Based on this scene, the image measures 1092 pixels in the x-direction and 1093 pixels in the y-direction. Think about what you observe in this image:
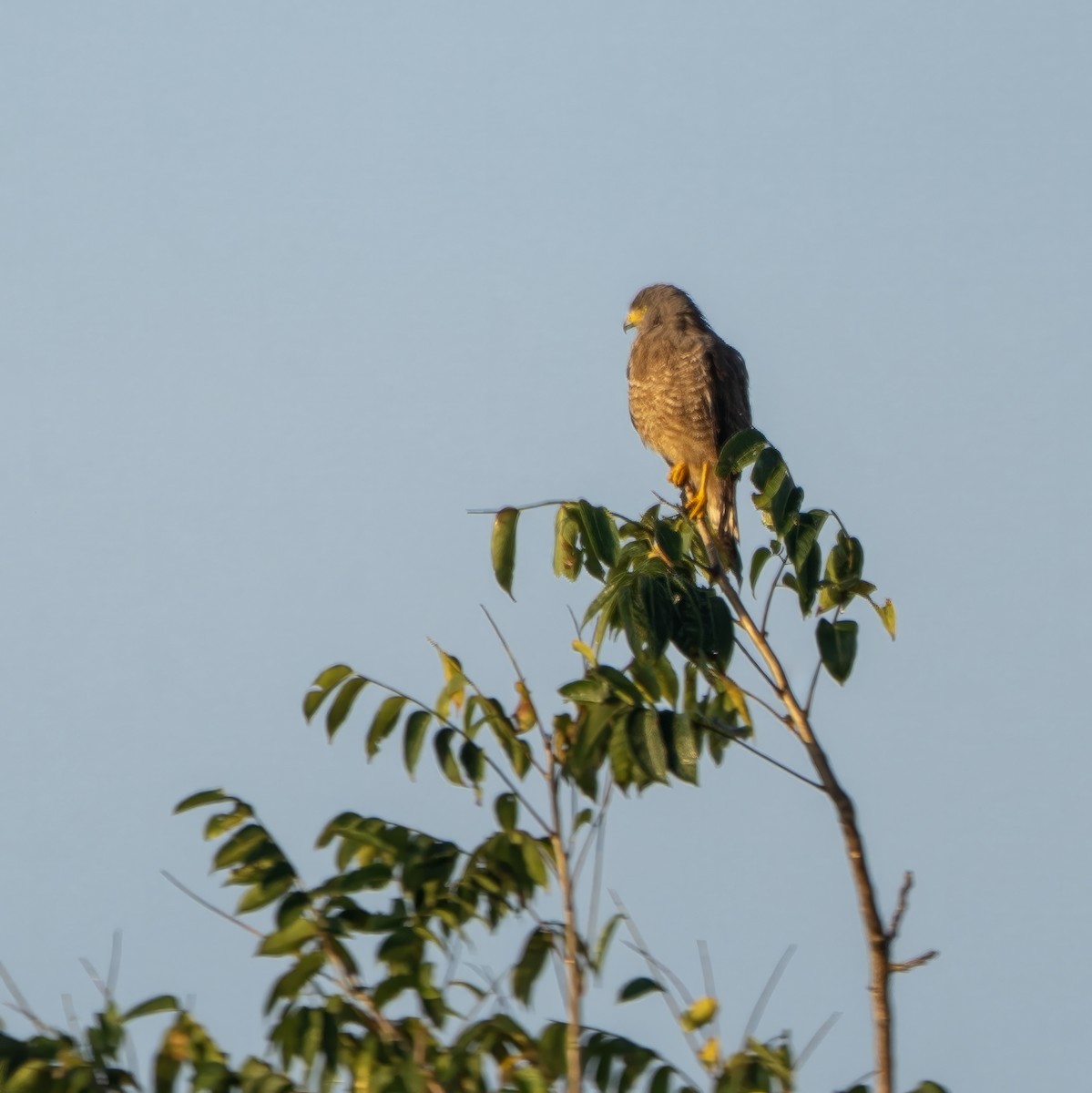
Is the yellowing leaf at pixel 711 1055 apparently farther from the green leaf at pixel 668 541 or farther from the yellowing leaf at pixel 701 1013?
the green leaf at pixel 668 541

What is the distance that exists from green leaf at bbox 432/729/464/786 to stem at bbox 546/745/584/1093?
0.82 ft

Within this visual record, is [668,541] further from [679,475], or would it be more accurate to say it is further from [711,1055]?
[679,475]

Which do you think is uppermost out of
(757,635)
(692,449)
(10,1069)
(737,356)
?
(737,356)

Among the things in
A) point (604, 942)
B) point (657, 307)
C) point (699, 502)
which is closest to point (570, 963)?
point (604, 942)

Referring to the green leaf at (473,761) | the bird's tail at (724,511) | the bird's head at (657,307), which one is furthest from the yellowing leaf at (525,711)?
the bird's head at (657,307)

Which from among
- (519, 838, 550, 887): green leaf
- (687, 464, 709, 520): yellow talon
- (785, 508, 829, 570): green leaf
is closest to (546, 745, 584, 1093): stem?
(519, 838, 550, 887): green leaf

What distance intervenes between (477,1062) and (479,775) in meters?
0.71

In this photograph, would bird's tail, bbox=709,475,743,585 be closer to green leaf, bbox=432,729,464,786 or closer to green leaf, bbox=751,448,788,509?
green leaf, bbox=751,448,788,509

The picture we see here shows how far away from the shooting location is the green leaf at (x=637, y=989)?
3.34 meters

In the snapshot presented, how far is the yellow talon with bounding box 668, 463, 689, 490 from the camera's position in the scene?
9.21 m

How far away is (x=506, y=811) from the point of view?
12.1ft

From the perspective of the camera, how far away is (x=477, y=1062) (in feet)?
10.8

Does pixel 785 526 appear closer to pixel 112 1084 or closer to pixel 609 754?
pixel 609 754

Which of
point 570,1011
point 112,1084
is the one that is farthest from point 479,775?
point 112,1084
